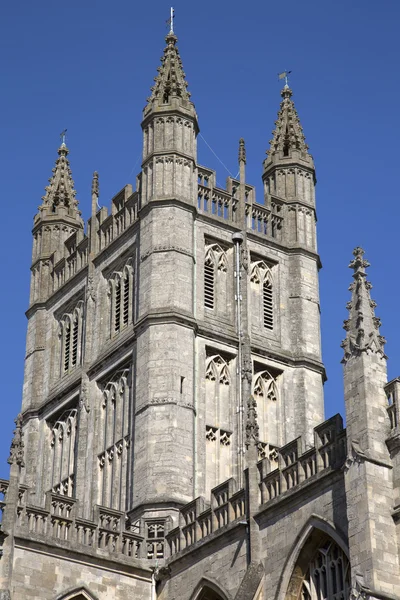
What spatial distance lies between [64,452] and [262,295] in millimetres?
8105

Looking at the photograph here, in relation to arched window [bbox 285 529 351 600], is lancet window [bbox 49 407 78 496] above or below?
above

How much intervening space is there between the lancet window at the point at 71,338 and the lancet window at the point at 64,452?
66.5 inches

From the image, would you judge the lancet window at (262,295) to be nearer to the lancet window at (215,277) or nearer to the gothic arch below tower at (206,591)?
the lancet window at (215,277)

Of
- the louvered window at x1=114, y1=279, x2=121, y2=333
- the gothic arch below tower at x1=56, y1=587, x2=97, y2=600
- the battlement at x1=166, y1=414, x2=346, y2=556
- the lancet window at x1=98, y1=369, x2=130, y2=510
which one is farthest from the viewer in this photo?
the louvered window at x1=114, y1=279, x2=121, y2=333

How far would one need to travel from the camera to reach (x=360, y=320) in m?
28.7

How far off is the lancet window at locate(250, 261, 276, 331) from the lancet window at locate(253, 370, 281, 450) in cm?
175

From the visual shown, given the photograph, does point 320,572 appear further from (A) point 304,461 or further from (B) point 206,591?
(B) point 206,591

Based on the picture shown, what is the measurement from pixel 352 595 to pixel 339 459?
332cm

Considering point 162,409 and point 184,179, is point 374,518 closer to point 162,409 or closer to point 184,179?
point 162,409

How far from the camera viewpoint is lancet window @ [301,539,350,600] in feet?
91.4

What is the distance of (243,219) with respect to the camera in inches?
1769

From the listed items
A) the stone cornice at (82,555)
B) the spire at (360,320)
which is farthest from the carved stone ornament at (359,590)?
the stone cornice at (82,555)

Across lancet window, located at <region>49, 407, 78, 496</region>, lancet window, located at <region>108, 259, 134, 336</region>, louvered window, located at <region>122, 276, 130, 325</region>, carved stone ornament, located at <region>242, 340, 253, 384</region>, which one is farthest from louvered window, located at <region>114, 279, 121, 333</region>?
carved stone ornament, located at <region>242, 340, 253, 384</region>

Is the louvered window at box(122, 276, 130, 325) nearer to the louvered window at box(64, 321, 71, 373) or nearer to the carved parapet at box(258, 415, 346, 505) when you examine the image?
the louvered window at box(64, 321, 71, 373)
